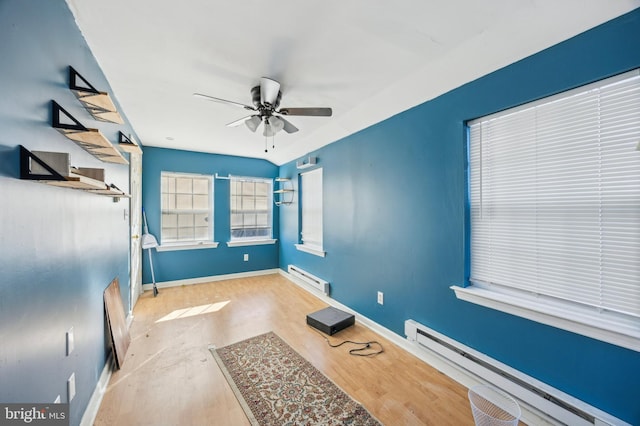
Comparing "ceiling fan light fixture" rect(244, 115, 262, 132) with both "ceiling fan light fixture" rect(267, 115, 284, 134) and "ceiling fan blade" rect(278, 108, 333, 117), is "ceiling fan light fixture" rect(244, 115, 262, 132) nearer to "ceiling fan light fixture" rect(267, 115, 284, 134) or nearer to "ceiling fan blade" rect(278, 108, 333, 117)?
"ceiling fan light fixture" rect(267, 115, 284, 134)

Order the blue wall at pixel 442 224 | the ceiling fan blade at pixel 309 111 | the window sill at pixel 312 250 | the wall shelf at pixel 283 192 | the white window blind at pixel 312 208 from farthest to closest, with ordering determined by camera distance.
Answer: the wall shelf at pixel 283 192
the white window blind at pixel 312 208
the window sill at pixel 312 250
the ceiling fan blade at pixel 309 111
the blue wall at pixel 442 224

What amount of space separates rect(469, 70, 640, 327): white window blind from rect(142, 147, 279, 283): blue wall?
4.06 meters

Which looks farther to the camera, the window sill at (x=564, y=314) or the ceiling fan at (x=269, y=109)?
the ceiling fan at (x=269, y=109)

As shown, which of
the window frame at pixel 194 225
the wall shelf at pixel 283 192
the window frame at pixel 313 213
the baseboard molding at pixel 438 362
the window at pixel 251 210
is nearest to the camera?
the baseboard molding at pixel 438 362

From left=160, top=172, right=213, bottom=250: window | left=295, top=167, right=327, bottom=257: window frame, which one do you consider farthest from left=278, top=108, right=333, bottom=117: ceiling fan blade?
left=160, top=172, right=213, bottom=250: window

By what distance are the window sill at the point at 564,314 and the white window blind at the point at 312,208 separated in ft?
8.04

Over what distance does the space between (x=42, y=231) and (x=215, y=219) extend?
12.1 feet

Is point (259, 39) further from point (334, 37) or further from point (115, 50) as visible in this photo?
point (115, 50)

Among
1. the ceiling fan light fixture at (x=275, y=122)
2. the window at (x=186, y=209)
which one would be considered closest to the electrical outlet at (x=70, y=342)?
the ceiling fan light fixture at (x=275, y=122)

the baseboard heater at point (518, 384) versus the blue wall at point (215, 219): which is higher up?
the blue wall at point (215, 219)

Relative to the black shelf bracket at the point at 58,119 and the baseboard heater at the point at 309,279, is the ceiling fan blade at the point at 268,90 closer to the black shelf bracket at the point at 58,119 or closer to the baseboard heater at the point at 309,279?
the black shelf bracket at the point at 58,119

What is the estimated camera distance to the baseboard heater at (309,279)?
3.58 meters

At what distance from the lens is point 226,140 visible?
3.88m

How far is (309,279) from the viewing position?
4016 mm
